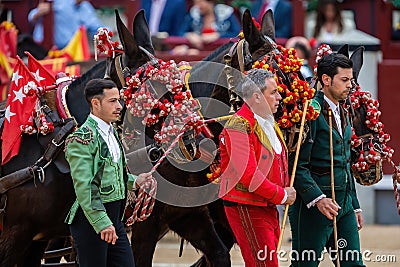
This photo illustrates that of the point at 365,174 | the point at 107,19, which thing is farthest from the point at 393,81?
the point at 365,174

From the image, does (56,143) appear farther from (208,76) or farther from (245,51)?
(245,51)

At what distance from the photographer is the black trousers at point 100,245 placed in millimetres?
6305

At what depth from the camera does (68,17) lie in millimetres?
14625

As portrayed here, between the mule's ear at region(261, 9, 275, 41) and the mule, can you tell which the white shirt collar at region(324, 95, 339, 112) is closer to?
the mule

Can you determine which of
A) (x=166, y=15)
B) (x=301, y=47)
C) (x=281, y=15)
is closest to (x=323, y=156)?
(x=301, y=47)

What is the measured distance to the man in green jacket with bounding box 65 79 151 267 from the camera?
6.20 m

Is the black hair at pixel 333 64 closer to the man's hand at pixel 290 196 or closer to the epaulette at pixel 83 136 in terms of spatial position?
the man's hand at pixel 290 196

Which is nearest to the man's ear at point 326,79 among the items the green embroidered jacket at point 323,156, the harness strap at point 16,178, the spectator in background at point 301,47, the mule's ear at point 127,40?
the green embroidered jacket at point 323,156

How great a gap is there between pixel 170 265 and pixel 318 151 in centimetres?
364

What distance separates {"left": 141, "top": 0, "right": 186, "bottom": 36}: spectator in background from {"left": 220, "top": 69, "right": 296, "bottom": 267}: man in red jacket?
26.1ft

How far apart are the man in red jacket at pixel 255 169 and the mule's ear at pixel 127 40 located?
4.59 feet

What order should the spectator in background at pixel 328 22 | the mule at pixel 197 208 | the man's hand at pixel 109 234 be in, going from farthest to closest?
the spectator in background at pixel 328 22
the mule at pixel 197 208
the man's hand at pixel 109 234

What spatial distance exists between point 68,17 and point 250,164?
872 centimetres

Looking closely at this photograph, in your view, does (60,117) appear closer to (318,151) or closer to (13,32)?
(318,151)
